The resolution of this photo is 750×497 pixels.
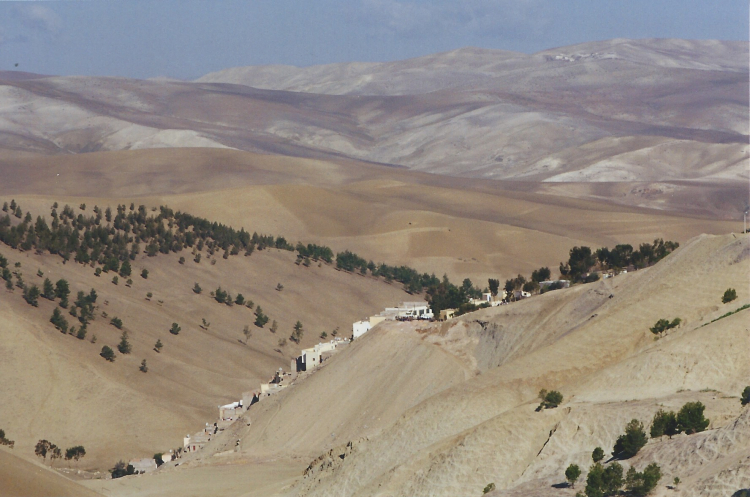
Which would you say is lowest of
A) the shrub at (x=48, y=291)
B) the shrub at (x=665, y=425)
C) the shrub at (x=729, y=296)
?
the shrub at (x=48, y=291)

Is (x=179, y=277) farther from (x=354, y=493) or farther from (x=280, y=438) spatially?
(x=354, y=493)

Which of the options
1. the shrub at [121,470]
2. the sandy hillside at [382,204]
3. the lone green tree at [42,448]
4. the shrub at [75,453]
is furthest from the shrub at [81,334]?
the sandy hillside at [382,204]

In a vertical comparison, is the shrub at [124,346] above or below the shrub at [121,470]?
above

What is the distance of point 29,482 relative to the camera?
25.2 meters

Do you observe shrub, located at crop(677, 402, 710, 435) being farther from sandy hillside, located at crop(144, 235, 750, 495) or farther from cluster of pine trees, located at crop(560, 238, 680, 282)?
cluster of pine trees, located at crop(560, 238, 680, 282)

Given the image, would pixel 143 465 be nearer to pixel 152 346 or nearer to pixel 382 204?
pixel 152 346

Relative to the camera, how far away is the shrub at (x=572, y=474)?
21.1 metres

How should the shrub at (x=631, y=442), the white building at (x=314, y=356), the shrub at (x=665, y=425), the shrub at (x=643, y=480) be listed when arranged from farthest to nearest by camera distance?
the white building at (x=314, y=356) → the shrub at (x=665, y=425) → the shrub at (x=631, y=442) → the shrub at (x=643, y=480)

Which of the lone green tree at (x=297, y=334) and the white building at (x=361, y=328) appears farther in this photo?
the lone green tree at (x=297, y=334)

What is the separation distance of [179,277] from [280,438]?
40094 millimetres

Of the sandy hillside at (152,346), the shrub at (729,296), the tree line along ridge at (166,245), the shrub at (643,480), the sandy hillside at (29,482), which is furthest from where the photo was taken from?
the tree line along ridge at (166,245)

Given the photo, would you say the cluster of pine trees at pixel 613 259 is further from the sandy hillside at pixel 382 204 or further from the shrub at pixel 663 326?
the sandy hillside at pixel 382 204

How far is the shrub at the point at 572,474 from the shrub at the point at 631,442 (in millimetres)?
923

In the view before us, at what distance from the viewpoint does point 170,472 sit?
3750 cm
